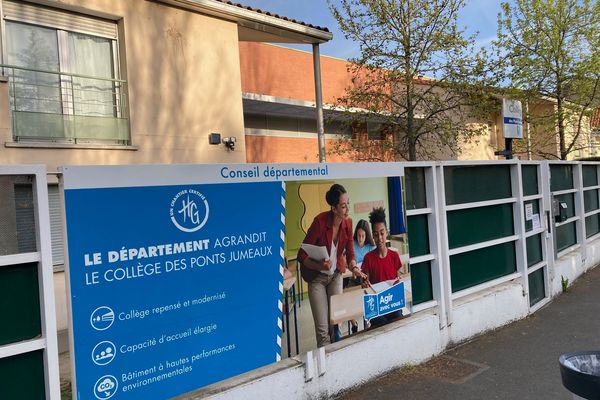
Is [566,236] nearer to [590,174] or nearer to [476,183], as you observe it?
[590,174]

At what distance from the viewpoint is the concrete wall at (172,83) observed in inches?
307

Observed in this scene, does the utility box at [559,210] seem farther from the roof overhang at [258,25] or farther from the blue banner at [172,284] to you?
the blue banner at [172,284]

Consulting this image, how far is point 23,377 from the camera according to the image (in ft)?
8.38

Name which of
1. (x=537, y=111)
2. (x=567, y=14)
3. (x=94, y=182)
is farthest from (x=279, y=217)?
(x=537, y=111)

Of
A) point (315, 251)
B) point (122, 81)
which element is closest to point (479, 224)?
point (315, 251)

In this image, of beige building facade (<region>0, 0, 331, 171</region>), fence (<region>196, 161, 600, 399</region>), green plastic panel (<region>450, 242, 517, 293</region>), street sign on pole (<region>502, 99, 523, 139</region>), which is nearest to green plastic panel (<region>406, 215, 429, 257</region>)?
fence (<region>196, 161, 600, 399</region>)

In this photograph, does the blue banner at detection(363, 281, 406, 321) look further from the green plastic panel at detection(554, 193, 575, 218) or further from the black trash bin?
the green plastic panel at detection(554, 193, 575, 218)

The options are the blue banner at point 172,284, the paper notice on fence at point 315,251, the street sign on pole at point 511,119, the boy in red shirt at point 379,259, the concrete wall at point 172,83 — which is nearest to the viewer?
the blue banner at point 172,284

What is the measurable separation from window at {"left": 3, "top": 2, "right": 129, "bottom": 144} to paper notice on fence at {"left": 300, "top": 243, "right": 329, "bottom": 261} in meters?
4.89

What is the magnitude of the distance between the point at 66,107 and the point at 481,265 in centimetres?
606

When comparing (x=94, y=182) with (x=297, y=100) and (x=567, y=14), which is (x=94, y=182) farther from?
(x=567, y=14)

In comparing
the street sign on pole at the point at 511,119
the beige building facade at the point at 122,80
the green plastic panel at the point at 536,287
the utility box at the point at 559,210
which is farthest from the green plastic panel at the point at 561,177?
the beige building facade at the point at 122,80

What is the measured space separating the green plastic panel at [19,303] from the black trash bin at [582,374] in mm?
2499

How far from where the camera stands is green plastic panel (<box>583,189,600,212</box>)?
9.74 meters
